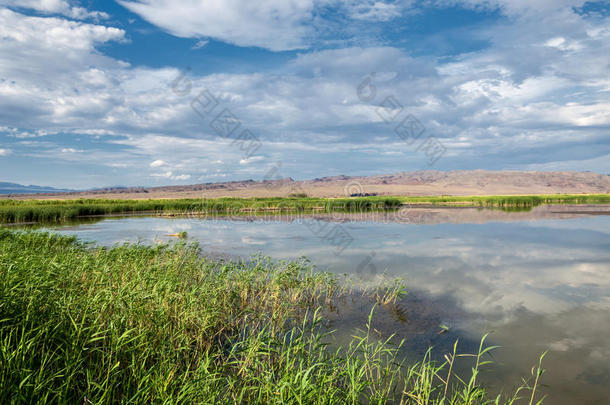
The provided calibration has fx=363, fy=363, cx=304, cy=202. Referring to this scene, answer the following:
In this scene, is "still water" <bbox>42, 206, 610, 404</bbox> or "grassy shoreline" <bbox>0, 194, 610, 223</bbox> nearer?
"still water" <bbox>42, 206, 610, 404</bbox>

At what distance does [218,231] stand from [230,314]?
18.9m

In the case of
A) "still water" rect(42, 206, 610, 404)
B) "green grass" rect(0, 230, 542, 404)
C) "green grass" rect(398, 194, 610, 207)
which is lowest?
"still water" rect(42, 206, 610, 404)

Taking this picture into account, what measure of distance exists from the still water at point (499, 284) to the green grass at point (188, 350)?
781 millimetres

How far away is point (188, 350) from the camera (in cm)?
569

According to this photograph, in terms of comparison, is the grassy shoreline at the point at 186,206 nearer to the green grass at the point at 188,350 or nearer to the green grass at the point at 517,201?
the green grass at the point at 517,201

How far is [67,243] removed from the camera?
14.6 m

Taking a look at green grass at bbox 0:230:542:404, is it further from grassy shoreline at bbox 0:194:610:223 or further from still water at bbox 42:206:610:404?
grassy shoreline at bbox 0:194:610:223

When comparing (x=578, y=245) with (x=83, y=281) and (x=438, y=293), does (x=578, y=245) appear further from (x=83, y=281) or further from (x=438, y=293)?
(x=83, y=281)

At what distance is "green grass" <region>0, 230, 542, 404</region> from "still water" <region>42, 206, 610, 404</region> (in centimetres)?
78

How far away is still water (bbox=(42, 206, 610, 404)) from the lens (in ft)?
21.9

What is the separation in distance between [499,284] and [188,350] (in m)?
10.7

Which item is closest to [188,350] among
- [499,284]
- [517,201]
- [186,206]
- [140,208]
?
[499,284]

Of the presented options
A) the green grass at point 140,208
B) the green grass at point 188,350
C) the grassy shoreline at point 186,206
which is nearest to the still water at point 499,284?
the green grass at point 188,350

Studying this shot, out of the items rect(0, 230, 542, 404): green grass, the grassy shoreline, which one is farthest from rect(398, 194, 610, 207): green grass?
rect(0, 230, 542, 404): green grass
